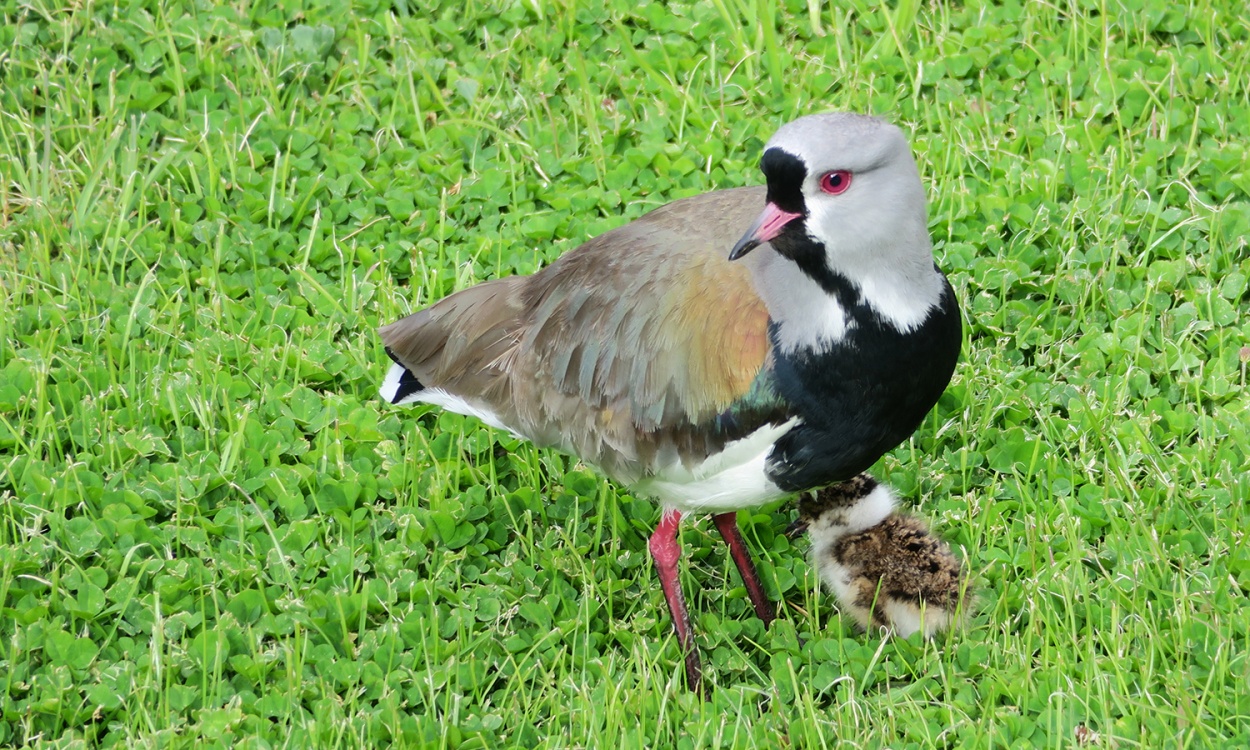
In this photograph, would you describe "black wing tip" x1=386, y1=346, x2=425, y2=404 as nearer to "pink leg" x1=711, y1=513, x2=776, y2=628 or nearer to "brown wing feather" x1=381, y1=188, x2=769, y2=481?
"brown wing feather" x1=381, y1=188, x2=769, y2=481

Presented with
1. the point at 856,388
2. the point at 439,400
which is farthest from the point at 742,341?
the point at 439,400

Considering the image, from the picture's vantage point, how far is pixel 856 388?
3650 mm

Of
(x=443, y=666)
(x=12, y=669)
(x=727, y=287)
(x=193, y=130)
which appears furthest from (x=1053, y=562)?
(x=193, y=130)

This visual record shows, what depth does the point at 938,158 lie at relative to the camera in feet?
18.4

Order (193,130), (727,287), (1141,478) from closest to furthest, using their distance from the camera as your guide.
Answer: (727,287), (1141,478), (193,130)

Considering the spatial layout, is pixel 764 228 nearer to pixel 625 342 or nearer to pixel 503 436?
pixel 625 342

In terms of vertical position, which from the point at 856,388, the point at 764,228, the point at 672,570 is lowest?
the point at 672,570

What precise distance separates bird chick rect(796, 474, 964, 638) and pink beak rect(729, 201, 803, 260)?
1035 mm

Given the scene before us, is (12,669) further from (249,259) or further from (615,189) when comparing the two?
(615,189)

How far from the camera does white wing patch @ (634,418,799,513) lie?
3.77 meters

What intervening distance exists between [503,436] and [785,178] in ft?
5.49

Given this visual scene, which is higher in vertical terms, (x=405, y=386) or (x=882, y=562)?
(x=405, y=386)

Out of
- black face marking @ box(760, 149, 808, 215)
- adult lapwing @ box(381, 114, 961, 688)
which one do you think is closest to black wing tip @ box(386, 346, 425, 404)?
adult lapwing @ box(381, 114, 961, 688)

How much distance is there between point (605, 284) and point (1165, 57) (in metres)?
2.98
